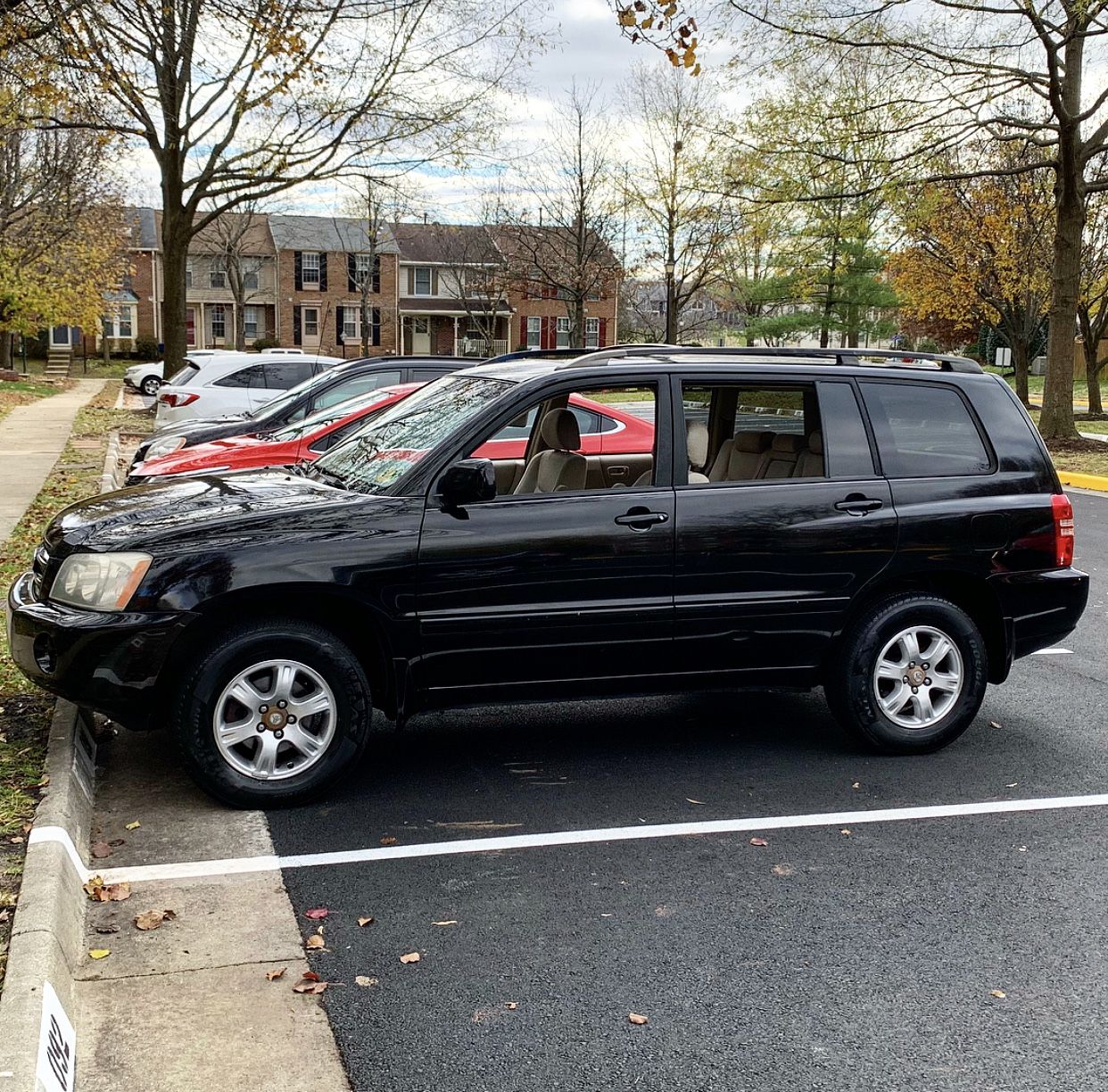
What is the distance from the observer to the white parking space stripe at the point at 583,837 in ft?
14.4

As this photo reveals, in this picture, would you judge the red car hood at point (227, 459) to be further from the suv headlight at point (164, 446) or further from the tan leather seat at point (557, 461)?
the tan leather seat at point (557, 461)

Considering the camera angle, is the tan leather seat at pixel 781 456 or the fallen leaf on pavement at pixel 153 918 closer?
the fallen leaf on pavement at pixel 153 918

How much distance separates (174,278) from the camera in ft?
80.3

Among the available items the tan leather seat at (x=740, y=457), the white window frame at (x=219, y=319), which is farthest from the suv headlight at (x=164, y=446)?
the white window frame at (x=219, y=319)

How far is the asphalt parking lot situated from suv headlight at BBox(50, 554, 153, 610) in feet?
3.69

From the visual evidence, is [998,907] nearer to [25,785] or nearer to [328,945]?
[328,945]

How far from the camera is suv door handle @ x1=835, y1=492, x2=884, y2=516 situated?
220 inches

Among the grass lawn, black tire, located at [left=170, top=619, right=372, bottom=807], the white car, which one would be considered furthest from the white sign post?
the white car

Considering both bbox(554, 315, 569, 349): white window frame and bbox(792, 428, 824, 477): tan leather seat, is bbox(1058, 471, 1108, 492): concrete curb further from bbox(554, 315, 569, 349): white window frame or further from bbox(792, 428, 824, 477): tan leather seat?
bbox(554, 315, 569, 349): white window frame

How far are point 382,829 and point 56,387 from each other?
3905 centimetres

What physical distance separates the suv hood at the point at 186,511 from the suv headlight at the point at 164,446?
620 cm

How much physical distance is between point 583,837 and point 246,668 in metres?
1.48

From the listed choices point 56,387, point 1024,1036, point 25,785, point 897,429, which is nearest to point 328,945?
point 25,785

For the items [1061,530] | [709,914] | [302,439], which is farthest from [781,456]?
[302,439]
